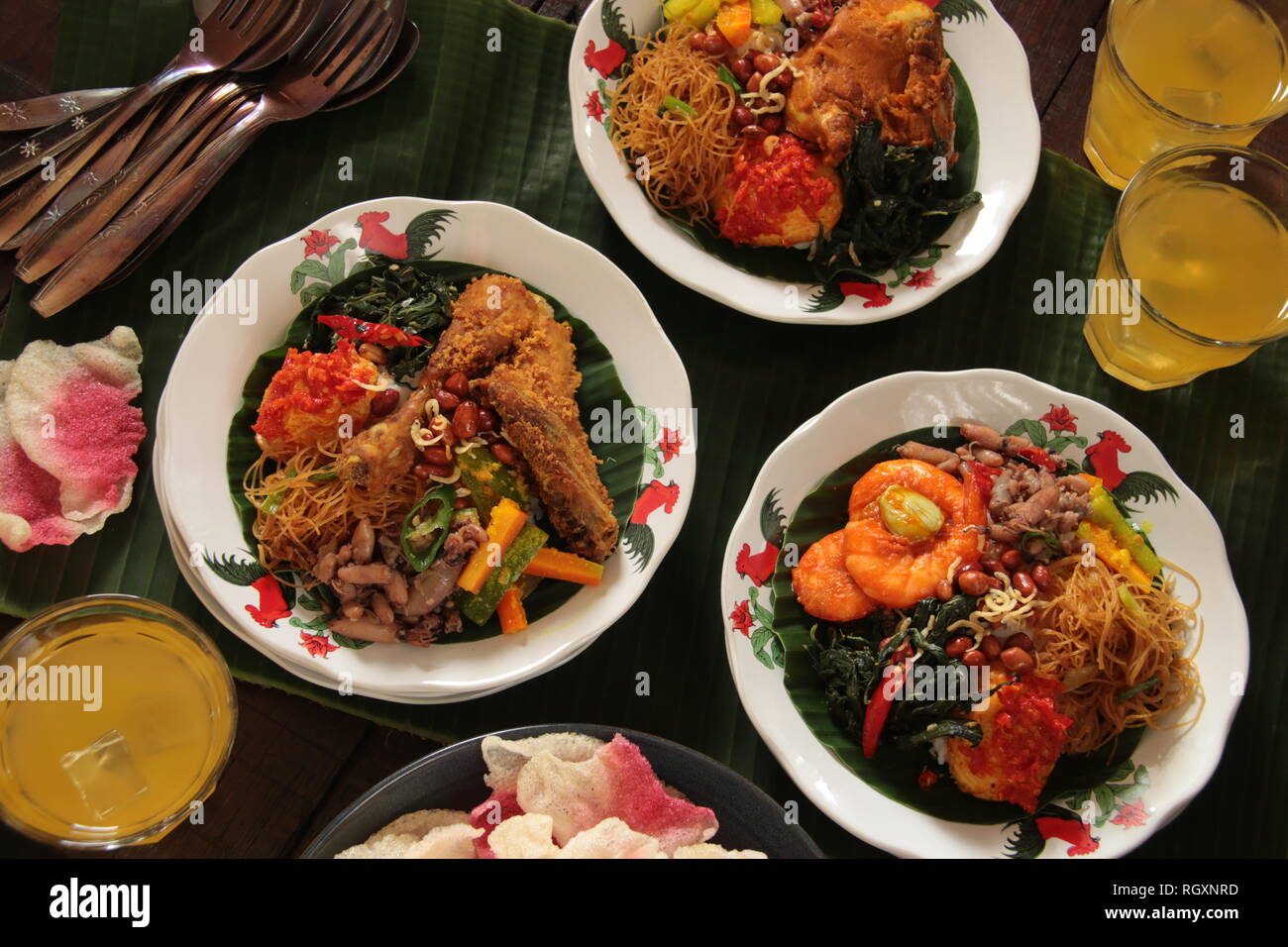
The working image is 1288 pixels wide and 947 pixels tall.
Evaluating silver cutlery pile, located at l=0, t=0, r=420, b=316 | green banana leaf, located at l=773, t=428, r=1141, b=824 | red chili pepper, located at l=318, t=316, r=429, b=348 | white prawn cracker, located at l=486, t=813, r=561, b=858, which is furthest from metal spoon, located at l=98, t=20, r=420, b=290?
white prawn cracker, located at l=486, t=813, r=561, b=858

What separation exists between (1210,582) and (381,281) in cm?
316

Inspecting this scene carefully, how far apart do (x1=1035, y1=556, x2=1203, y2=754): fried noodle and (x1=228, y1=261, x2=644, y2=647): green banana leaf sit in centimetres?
151

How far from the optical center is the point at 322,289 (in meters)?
3.67

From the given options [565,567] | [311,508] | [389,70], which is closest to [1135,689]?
[565,567]

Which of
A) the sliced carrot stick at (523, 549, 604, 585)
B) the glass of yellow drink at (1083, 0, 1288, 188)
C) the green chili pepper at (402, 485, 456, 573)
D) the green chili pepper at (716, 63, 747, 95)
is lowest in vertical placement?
the sliced carrot stick at (523, 549, 604, 585)

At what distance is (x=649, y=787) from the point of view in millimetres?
3170

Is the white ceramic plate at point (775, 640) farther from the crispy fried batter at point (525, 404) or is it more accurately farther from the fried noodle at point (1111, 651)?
the crispy fried batter at point (525, 404)

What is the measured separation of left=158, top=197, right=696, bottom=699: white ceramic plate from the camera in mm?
3459

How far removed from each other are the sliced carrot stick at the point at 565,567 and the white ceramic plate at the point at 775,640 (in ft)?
1.51

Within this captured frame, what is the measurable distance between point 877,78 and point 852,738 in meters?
2.39

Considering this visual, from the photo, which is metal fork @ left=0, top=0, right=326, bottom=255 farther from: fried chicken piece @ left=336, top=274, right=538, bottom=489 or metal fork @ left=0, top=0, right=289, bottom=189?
fried chicken piece @ left=336, top=274, right=538, bottom=489

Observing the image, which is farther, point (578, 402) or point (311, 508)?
point (578, 402)

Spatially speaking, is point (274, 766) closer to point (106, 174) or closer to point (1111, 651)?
point (106, 174)
